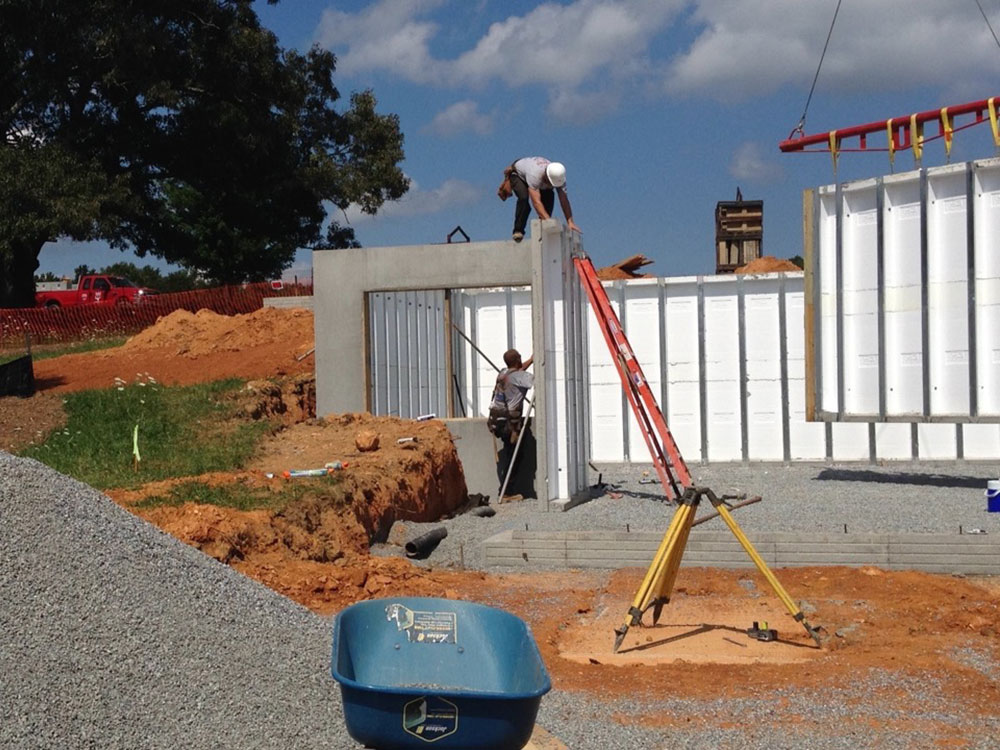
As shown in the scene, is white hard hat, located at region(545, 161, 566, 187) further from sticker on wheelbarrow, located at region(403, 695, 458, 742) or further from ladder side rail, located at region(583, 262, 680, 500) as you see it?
sticker on wheelbarrow, located at region(403, 695, 458, 742)

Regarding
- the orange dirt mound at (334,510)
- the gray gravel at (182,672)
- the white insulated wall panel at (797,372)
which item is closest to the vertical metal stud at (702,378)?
the white insulated wall panel at (797,372)

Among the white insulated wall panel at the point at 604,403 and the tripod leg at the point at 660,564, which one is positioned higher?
the white insulated wall panel at the point at 604,403

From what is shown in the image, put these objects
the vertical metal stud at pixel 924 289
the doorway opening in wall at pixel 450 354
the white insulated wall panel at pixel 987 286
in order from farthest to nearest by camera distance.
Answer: the doorway opening in wall at pixel 450 354 → the vertical metal stud at pixel 924 289 → the white insulated wall panel at pixel 987 286

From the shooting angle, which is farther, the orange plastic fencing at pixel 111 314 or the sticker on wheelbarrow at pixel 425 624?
the orange plastic fencing at pixel 111 314

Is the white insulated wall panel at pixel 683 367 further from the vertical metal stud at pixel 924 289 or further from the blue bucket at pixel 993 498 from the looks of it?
the blue bucket at pixel 993 498

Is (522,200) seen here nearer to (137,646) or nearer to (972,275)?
(972,275)

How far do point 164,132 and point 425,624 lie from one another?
84.7 ft

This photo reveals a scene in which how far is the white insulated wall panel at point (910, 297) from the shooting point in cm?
1302

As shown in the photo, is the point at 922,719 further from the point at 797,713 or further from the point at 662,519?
the point at 662,519

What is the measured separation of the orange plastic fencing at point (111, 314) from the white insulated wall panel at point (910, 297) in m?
17.2

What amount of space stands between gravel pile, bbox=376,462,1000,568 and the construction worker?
3.30 m

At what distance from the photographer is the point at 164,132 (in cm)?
2898

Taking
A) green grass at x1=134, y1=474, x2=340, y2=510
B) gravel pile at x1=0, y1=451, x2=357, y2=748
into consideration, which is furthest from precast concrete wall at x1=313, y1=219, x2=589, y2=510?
gravel pile at x1=0, y1=451, x2=357, y2=748

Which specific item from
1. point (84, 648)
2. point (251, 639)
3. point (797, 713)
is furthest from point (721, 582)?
point (84, 648)
